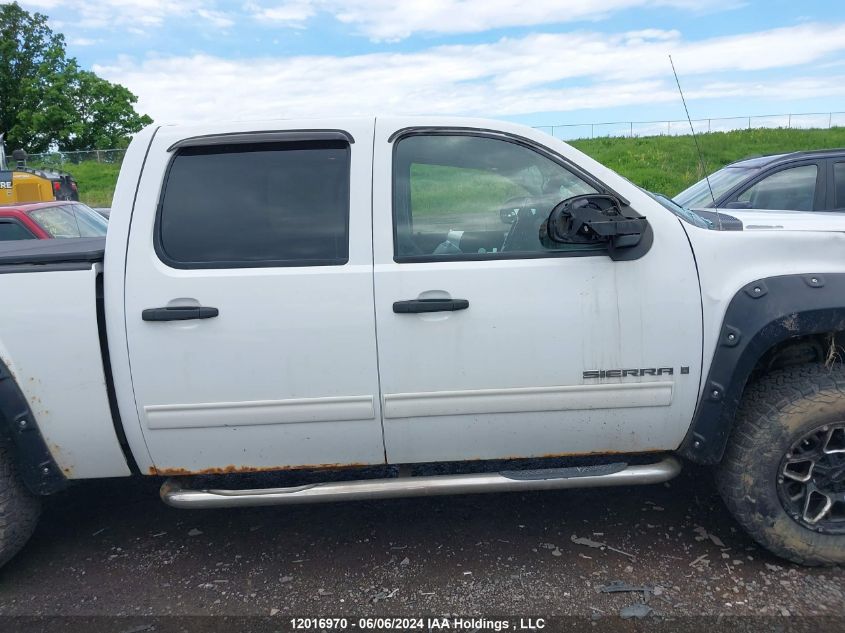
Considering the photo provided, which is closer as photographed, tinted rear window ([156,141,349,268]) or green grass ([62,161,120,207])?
tinted rear window ([156,141,349,268])

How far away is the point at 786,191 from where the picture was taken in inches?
264

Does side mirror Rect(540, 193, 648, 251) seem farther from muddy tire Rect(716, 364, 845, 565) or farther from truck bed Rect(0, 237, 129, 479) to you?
truck bed Rect(0, 237, 129, 479)

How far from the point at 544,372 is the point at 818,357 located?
130 centimetres

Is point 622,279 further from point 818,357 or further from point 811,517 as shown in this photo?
point 811,517

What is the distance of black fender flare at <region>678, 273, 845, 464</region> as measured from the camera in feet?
9.25

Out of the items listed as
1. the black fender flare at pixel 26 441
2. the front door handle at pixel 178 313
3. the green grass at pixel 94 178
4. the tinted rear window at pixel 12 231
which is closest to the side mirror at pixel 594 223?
the front door handle at pixel 178 313

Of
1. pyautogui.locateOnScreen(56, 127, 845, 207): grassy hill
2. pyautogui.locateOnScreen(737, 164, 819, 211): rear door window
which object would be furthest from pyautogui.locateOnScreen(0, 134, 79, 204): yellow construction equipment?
pyautogui.locateOnScreen(56, 127, 845, 207): grassy hill

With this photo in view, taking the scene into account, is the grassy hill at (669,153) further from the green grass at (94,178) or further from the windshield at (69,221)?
the windshield at (69,221)

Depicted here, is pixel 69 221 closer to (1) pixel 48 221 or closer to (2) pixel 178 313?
(1) pixel 48 221

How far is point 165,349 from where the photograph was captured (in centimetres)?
285

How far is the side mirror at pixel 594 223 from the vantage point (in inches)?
111

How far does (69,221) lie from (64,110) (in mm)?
38339

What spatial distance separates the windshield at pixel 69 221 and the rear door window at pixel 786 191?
666cm

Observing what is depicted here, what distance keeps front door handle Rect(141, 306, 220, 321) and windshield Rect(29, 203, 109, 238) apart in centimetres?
529
